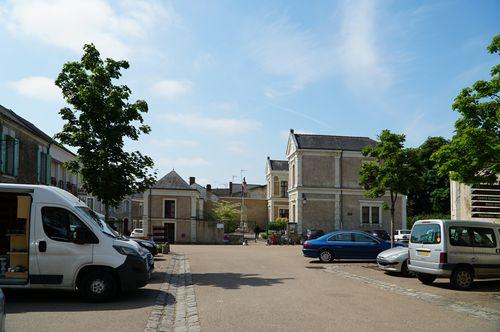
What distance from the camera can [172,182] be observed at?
5159 cm

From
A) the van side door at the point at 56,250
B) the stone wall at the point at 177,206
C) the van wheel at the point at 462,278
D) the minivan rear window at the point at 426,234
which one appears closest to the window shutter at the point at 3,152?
the van side door at the point at 56,250

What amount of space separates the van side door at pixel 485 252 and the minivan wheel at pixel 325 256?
900cm

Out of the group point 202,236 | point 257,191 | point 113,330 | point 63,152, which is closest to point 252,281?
point 113,330

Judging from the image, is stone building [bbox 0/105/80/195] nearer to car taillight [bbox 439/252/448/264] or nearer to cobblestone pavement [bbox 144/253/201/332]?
cobblestone pavement [bbox 144/253/201/332]

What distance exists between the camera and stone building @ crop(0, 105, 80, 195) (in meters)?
20.9

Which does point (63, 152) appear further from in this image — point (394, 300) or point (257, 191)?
point (257, 191)


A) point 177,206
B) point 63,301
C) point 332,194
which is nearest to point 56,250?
point 63,301

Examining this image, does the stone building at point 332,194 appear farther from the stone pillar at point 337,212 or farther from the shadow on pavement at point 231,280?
the shadow on pavement at point 231,280

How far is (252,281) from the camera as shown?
15.1 m

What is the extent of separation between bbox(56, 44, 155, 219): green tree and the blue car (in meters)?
8.70

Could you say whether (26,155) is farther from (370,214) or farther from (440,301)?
(370,214)

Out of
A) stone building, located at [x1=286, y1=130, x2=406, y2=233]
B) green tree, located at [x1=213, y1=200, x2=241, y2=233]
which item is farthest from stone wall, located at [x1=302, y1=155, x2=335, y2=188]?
green tree, located at [x1=213, y1=200, x2=241, y2=233]

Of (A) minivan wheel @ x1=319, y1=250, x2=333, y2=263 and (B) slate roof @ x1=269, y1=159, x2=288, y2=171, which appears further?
(B) slate roof @ x1=269, y1=159, x2=288, y2=171

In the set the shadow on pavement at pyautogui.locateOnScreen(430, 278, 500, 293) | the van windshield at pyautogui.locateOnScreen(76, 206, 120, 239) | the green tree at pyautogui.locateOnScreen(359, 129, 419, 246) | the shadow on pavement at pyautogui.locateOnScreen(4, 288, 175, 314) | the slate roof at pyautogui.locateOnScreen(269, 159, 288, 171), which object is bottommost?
the shadow on pavement at pyautogui.locateOnScreen(430, 278, 500, 293)
